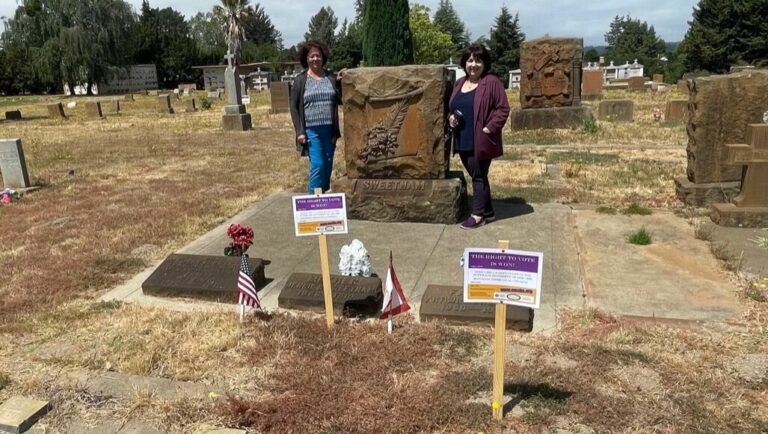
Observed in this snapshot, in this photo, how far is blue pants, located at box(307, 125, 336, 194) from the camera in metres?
5.99

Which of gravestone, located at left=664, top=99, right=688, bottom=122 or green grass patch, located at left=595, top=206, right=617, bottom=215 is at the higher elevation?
gravestone, located at left=664, top=99, right=688, bottom=122

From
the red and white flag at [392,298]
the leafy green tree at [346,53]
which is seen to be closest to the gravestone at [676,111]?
the red and white flag at [392,298]

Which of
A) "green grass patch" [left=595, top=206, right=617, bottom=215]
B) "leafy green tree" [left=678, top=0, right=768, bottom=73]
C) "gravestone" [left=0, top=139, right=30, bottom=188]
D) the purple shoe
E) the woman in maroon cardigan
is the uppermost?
"leafy green tree" [left=678, top=0, right=768, bottom=73]

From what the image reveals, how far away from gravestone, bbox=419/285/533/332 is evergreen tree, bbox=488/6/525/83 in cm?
4359

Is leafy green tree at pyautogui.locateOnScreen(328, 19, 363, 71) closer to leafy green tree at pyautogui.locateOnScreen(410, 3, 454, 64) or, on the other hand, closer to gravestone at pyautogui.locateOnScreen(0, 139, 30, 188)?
leafy green tree at pyautogui.locateOnScreen(410, 3, 454, 64)

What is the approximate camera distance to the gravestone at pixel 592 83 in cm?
2406

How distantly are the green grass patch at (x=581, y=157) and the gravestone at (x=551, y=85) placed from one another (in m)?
3.37

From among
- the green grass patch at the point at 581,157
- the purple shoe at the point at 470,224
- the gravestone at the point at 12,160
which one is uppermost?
the gravestone at the point at 12,160

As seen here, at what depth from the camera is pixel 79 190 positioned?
8.89 m

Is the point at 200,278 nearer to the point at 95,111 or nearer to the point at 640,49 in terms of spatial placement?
the point at 95,111

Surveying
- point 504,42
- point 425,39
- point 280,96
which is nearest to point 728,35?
point 504,42

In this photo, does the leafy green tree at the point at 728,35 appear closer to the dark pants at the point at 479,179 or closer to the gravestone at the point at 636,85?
the gravestone at the point at 636,85

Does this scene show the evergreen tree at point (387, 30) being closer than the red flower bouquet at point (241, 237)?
No

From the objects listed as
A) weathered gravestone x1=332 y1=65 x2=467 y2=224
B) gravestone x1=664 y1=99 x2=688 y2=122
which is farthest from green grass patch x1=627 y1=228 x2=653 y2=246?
gravestone x1=664 y1=99 x2=688 y2=122
